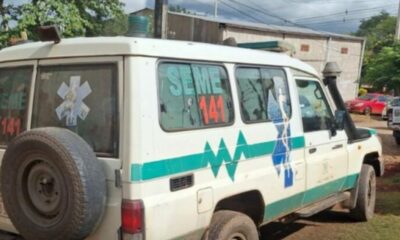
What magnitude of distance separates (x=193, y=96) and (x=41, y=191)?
1.24 meters

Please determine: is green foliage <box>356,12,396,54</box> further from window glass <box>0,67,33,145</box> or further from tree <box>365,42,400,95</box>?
window glass <box>0,67,33,145</box>

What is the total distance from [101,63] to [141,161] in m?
0.72

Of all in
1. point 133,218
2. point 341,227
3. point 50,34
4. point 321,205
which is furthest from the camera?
point 341,227

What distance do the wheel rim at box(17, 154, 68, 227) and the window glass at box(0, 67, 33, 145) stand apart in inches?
20.8

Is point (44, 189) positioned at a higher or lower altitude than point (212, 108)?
lower

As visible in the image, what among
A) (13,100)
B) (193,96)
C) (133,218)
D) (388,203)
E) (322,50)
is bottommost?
(388,203)

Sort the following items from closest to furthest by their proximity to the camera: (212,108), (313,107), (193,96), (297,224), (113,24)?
(193,96) < (212,108) < (313,107) < (297,224) < (113,24)

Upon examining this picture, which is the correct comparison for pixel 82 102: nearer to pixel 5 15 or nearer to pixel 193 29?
pixel 5 15

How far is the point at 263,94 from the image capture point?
4.94m

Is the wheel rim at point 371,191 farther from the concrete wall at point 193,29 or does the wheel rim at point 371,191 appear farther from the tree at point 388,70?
the concrete wall at point 193,29

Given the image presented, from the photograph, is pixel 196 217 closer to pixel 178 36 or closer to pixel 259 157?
pixel 259 157

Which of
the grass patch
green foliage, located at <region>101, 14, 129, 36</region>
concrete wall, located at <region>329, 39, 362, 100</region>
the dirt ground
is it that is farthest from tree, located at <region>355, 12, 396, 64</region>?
the dirt ground

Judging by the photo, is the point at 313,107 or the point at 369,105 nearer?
the point at 313,107

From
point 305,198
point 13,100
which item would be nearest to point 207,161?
point 13,100
